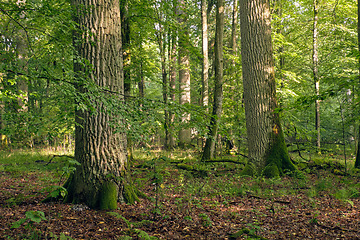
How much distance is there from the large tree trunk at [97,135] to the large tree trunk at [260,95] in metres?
4.51

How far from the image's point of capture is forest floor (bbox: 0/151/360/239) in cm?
379

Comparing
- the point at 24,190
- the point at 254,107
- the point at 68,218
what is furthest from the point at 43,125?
the point at 254,107

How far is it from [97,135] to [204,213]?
101 inches

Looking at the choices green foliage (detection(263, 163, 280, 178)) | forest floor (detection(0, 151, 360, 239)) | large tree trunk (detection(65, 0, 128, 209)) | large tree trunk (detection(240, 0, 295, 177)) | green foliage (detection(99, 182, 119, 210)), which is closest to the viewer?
forest floor (detection(0, 151, 360, 239))

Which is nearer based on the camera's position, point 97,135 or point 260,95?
point 97,135

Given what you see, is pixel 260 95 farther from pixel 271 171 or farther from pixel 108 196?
pixel 108 196

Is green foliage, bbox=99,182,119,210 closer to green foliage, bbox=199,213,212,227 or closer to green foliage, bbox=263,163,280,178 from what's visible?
green foliage, bbox=199,213,212,227

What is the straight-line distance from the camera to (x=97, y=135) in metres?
4.98

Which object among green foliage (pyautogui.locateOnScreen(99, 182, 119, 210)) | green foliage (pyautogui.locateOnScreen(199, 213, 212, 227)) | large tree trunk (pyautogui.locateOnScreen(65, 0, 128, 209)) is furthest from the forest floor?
large tree trunk (pyautogui.locateOnScreen(65, 0, 128, 209))

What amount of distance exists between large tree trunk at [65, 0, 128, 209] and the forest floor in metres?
0.32

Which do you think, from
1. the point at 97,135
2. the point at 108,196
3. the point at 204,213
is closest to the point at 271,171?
the point at 204,213

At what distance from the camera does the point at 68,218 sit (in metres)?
4.29

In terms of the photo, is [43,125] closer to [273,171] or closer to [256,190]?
[256,190]

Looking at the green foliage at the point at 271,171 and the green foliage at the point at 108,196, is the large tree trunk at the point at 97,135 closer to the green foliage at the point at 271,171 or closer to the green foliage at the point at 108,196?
the green foliage at the point at 108,196
